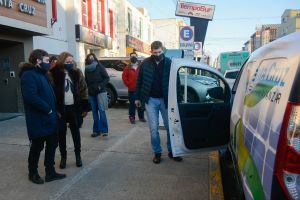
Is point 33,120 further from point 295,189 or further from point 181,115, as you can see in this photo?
point 295,189

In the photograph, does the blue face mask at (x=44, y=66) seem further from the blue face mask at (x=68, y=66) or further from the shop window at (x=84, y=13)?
the shop window at (x=84, y=13)

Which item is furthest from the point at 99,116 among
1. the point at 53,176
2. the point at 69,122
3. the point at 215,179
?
the point at 215,179

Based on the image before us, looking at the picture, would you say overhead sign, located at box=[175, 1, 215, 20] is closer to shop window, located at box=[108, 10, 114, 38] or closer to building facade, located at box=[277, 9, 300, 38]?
shop window, located at box=[108, 10, 114, 38]

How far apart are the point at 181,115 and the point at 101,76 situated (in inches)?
109

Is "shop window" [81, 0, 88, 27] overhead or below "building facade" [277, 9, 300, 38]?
below

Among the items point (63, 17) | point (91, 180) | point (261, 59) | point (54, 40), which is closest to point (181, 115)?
point (91, 180)

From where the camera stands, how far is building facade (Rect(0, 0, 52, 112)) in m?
8.48

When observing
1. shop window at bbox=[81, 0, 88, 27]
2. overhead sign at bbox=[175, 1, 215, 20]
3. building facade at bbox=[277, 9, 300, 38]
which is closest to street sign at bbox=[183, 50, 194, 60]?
overhead sign at bbox=[175, 1, 215, 20]

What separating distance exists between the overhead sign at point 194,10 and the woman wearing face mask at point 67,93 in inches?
209

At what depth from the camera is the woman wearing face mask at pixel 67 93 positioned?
484 centimetres

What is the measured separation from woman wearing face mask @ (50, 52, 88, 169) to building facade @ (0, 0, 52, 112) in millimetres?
4038

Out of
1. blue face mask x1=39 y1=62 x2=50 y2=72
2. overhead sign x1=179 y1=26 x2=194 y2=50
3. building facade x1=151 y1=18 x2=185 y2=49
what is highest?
building facade x1=151 y1=18 x2=185 y2=49

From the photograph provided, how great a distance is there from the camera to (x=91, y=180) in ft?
15.2

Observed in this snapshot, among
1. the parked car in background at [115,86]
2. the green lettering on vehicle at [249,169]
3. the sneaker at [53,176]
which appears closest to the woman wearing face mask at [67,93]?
the sneaker at [53,176]
